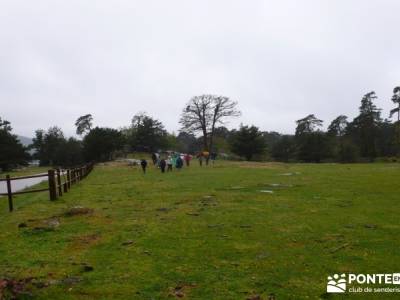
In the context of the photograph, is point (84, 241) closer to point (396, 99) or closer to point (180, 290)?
point (180, 290)

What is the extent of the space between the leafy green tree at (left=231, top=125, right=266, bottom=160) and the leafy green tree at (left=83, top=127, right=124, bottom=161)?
22.0m

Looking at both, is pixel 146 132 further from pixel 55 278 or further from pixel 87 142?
pixel 55 278

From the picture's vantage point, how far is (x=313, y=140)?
79625 millimetres

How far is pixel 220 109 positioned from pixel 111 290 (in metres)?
76.8

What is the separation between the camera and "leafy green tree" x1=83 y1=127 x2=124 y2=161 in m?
75.9

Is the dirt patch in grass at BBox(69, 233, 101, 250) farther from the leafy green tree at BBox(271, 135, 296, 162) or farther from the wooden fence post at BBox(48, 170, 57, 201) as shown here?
the leafy green tree at BBox(271, 135, 296, 162)

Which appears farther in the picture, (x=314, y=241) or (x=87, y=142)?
(x=87, y=142)

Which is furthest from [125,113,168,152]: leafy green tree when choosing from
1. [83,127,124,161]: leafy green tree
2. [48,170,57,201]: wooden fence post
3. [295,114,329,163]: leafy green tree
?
[48,170,57,201]: wooden fence post

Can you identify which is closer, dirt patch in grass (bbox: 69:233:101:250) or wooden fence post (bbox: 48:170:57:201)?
dirt patch in grass (bbox: 69:233:101:250)

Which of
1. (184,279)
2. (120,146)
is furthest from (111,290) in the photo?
(120,146)

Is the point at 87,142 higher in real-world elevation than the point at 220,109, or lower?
lower

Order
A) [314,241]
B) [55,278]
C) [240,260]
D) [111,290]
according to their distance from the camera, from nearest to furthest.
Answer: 1. [111,290]
2. [55,278]
3. [240,260]
4. [314,241]

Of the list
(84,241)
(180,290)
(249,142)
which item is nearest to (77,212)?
(84,241)

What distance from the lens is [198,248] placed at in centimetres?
750
